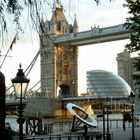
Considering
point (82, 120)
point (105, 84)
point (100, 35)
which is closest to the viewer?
point (82, 120)

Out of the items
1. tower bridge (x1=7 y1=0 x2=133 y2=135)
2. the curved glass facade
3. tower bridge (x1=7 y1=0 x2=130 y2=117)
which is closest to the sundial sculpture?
tower bridge (x1=7 y1=0 x2=133 y2=135)

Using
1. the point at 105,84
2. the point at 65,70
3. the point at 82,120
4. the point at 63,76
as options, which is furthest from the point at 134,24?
the point at 105,84

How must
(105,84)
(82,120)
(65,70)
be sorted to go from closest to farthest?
(82,120) < (65,70) < (105,84)

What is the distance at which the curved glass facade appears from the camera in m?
108

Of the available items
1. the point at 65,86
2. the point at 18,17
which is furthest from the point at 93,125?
the point at 65,86

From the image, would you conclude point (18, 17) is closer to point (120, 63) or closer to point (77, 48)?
point (77, 48)

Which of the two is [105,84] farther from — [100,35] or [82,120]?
[82,120]

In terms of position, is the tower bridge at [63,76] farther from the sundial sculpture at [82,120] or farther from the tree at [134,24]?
the tree at [134,24]

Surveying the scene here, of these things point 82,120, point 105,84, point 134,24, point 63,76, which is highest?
point 63,76

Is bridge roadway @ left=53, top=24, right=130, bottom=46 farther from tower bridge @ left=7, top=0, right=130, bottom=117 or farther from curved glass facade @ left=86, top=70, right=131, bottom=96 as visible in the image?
curved glass facade @ left=86, top=70, right=131, bottom=96

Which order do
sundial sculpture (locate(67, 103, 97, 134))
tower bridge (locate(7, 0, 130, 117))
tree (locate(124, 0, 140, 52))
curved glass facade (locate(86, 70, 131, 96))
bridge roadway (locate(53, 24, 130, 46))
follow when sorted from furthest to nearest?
curved glass facade (locate(86, 70, 131, 96))
bridge roadway (locate(53, 24, 130, 46))
tower bridge (locate(7, 0, 130, 117))
sundial sculpture (locate(67, 103, 97, 134))
tree (locate(124, 0, 140, 52))

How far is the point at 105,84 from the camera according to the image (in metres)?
109

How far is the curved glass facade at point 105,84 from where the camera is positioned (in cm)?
10850

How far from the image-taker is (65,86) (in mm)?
99250
